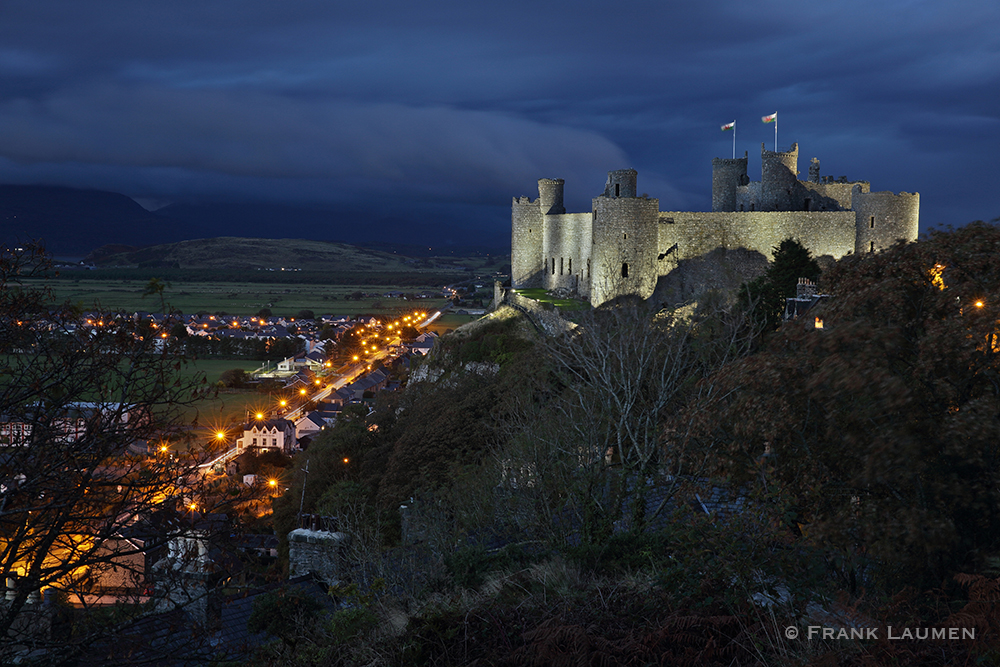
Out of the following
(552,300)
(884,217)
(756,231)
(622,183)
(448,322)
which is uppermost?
(622,183)

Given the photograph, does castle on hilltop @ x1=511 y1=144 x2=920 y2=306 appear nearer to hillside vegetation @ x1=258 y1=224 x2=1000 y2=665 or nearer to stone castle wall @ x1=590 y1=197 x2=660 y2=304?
stone castle wall @ x1=590 y1=197 x2=660 y2=304

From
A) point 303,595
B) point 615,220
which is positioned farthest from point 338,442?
point 303,595

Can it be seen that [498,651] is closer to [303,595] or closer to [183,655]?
[183,655]

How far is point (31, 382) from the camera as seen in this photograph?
779 centimetres

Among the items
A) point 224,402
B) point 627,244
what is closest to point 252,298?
point 224,402

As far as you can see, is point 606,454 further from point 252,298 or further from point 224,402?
point 252,298

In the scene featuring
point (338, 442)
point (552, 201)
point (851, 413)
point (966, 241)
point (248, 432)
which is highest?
point (552, 201)

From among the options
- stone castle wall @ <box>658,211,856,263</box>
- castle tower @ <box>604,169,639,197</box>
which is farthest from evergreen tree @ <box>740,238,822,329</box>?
castle tower @ <box>604,169,639,197</box>

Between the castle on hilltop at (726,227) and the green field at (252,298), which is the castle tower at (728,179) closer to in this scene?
the castle on hilltop at (726,227)

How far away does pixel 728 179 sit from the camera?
42312 mm

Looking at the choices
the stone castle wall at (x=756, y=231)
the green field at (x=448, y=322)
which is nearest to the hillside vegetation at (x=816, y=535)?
the stone castle wall at (x=756, y=231)

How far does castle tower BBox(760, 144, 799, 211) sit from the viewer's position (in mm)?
39406

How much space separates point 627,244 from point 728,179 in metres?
9.70

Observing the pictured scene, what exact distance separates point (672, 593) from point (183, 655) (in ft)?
16.3
